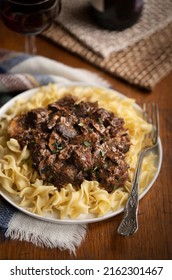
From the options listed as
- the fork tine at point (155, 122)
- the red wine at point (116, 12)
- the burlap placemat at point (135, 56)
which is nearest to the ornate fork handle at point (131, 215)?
the fork tine at point (155, 122)

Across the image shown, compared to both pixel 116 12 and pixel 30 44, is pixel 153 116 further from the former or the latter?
pixel 30 44

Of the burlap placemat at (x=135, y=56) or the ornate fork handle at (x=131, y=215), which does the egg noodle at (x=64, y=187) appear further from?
the burlap placemat at (x=135, y=56)

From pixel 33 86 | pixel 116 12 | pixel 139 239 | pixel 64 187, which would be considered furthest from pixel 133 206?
pixel 116 12

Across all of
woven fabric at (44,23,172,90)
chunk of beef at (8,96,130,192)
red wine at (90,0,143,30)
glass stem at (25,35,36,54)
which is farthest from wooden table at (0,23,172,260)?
glass stem at (25,35,36,54)

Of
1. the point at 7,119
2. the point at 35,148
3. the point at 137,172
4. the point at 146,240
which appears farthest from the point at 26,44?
the point at 146,240

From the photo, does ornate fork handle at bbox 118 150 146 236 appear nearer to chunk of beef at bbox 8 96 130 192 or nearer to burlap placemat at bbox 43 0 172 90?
chunk of beef at bbox 8 96 130 192

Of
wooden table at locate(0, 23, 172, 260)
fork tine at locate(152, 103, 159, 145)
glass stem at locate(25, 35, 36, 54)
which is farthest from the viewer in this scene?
glass stem at locate(25, 35, 36, 54)

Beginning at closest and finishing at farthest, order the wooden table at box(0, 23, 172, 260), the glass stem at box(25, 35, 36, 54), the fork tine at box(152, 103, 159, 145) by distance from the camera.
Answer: the wooden table at box(0, 23, 172, 260), the fork tine at box(152, 103, 159, 145), the glass stem at box(25, 35, 36, 54)
